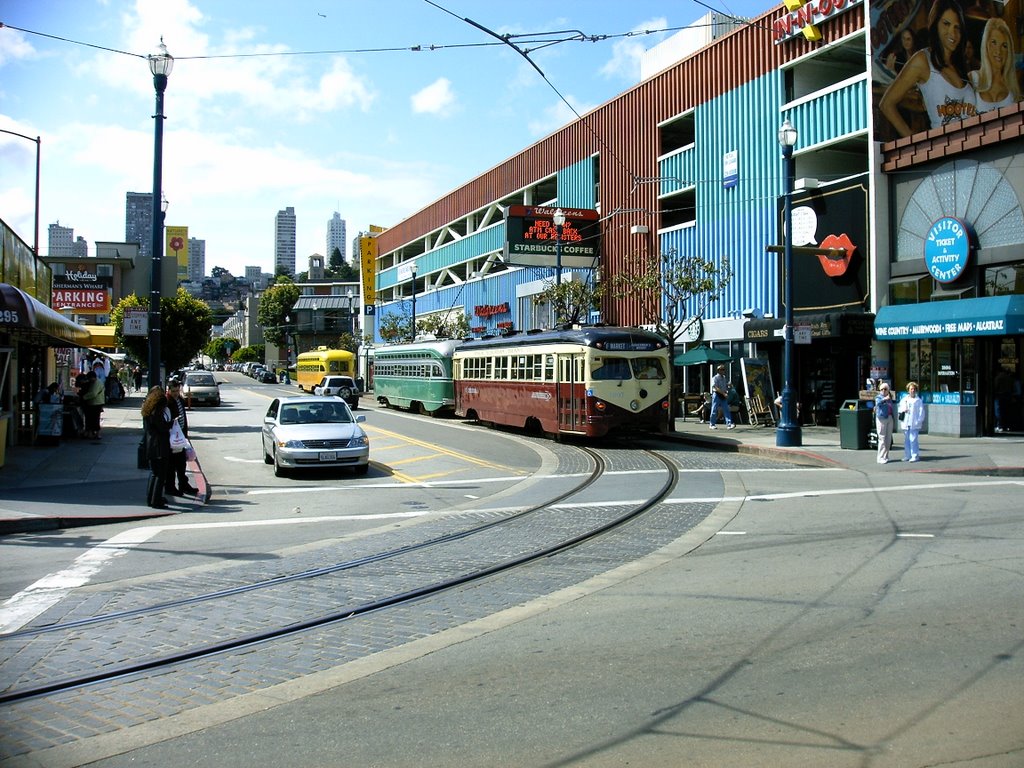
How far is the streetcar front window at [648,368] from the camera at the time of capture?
72.7 feet

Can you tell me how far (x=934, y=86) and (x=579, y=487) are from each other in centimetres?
1842

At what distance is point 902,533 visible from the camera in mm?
10219

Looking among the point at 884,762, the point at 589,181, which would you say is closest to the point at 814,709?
the point at 884,762

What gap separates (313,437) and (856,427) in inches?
471

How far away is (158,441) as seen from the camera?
13.2 meters

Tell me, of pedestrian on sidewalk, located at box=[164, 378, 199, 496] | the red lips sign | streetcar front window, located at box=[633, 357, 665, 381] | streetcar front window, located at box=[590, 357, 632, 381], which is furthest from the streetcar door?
pedestrian on sidewalk, located at box=[164, 378, 199, 496]

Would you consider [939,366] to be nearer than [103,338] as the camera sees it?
Yes

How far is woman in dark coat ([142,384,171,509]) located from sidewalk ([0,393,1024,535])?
272 mm

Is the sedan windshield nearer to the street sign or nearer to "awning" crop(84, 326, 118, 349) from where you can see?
the street sign

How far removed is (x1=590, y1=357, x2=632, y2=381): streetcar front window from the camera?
2183 centimetres

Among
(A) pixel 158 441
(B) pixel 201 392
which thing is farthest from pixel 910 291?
(B) pixel 201 392

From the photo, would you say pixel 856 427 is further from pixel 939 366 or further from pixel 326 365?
pixel 326 365

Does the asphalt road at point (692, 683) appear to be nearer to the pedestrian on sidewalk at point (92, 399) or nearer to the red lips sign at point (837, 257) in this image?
the pedestrian on sidewalk at point (92, 399)

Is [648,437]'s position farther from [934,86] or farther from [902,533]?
[902,533]
